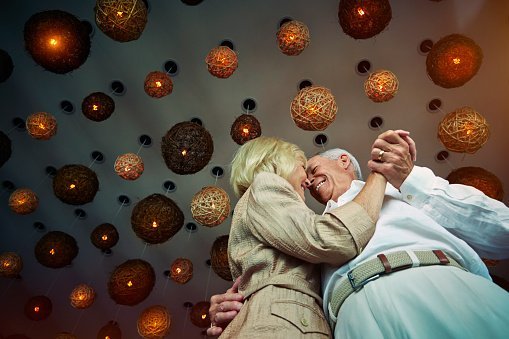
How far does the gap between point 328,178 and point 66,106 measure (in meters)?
4.05

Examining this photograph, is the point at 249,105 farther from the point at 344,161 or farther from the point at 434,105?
the point at 344,161

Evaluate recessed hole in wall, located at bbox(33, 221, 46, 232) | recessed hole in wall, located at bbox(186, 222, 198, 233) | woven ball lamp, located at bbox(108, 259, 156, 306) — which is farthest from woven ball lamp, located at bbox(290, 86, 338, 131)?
recessed hole in wall, located at bbox(33, 221, 46, 232)

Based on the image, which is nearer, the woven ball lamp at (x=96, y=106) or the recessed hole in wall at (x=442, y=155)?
the woven ball lamp at (x=96, y=106)

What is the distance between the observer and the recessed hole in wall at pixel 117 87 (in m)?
4.43

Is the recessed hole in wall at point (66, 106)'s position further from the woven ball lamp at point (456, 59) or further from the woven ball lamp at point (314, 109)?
the woven ball lamp at point (456, 59)

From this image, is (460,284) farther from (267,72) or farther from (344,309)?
(267,72)

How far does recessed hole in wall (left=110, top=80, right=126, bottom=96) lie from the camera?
443 cm

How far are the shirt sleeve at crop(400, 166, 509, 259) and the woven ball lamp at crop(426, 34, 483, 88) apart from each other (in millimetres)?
1830

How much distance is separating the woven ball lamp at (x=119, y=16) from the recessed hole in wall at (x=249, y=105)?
74.5 inches

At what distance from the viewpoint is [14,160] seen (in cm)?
516

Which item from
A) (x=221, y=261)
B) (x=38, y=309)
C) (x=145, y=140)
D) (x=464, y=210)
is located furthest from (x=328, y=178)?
(x=38, y=309)

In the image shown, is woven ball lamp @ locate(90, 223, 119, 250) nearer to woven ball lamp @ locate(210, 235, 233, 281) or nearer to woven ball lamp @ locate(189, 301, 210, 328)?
woven ball lamp @ locate(210, 235, 233, 281)

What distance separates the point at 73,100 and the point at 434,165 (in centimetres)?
494

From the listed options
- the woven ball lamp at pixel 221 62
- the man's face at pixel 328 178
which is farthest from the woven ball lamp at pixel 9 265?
the man's face at pixel 328 178
